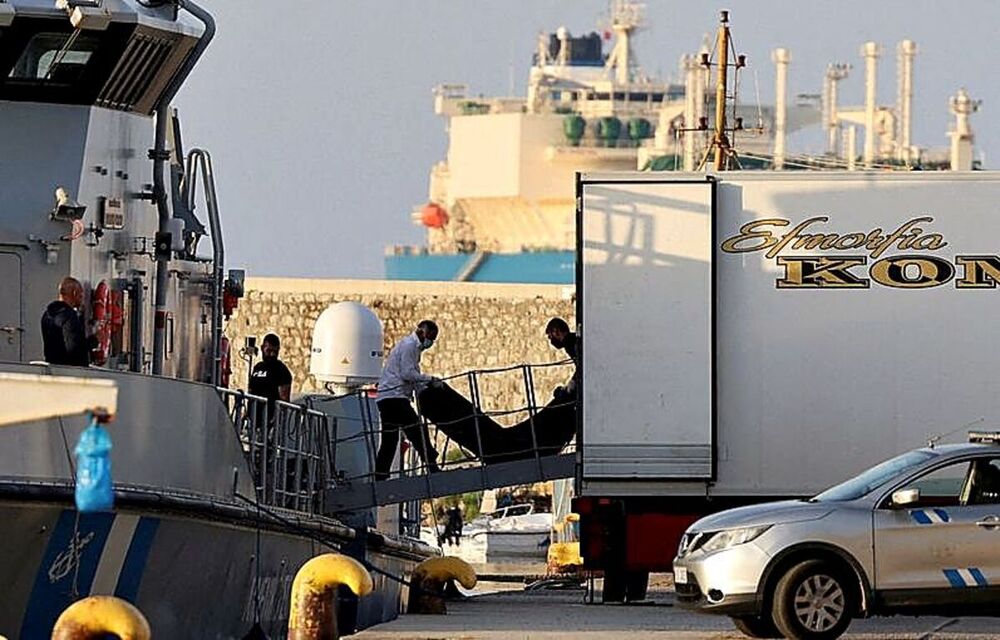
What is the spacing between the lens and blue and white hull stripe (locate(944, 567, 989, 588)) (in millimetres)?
14484

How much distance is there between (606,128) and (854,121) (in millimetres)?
12525

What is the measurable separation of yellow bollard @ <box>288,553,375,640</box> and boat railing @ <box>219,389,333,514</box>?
2537mm

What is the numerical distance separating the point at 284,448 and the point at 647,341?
→ 11.0ft

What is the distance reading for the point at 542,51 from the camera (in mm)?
138875

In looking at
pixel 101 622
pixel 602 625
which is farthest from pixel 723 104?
pixel 101 622

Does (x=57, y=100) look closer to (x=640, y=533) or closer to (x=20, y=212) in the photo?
(x=20, y=212)

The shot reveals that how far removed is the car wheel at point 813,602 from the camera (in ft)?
48.0

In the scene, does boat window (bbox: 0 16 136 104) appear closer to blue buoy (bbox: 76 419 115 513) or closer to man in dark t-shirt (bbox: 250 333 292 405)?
man in dark t-shirt (bbox: 250 333 292 405)

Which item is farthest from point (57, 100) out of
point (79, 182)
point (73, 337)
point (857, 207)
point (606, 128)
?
point (606, 128)

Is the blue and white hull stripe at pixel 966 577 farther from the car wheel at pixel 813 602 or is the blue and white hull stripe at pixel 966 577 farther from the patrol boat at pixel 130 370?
the patrol boat at pixel 130 370

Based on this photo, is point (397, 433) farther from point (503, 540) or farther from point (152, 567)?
point (503, 540)

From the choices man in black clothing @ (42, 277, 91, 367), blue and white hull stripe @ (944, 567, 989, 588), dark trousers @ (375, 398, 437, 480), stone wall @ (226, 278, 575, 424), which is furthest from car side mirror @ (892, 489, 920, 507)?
stone wall @ (226, 278, 575, 424)

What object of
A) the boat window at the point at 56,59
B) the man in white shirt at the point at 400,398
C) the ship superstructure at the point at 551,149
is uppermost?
the ship superstructure at the point at 551,149

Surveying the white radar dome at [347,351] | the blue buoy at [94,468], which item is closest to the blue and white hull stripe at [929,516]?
the blue buoy at [94,468]
